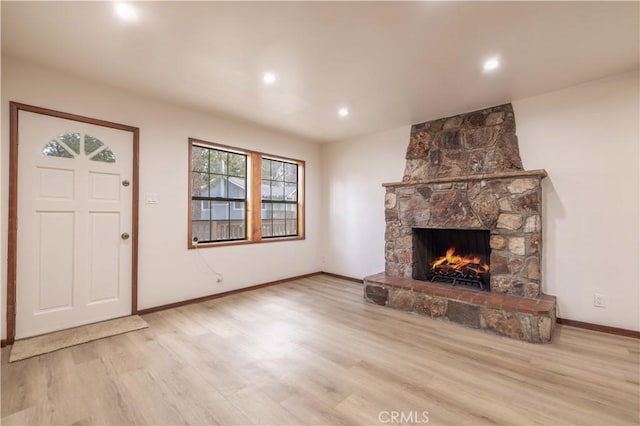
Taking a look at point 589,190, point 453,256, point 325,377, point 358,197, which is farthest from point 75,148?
point 589,190

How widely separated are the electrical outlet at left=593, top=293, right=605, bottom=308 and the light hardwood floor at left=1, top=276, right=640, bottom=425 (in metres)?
0.29

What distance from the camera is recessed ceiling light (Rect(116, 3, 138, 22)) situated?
5.89 feet

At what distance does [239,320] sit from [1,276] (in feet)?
6.63

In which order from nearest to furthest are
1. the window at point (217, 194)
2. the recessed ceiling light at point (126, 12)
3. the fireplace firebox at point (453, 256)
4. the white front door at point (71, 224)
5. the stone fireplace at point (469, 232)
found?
the recessed ceiling light at point (126, 12), the white front door at point (71, 224), the stone fireplace at point (469, 232), the fireplace firebox at point (453, 256), the window at point (217, 194)

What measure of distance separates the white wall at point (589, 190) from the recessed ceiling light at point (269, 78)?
2.76 metres

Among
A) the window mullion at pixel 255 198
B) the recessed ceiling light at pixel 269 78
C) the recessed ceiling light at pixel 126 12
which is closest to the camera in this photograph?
the recessed ceiling light at pixel 126 12

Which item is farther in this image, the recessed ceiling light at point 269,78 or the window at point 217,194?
the window at point 217,194

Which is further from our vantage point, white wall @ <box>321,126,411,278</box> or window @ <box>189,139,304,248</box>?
white wall @ <box>321,126,411,278</box>

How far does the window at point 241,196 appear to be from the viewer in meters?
3.78

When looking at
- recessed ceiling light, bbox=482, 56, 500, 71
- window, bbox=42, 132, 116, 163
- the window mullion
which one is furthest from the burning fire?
window, bbox=42, 132, 116, 163

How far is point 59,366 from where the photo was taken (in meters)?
2.08

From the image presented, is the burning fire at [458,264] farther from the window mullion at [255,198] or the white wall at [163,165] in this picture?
the window mullion at [255,198]

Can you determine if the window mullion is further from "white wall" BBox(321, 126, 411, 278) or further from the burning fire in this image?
the burning fire

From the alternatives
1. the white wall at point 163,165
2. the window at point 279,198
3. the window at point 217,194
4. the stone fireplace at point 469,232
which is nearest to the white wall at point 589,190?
the stone fireplace at point 469,232
